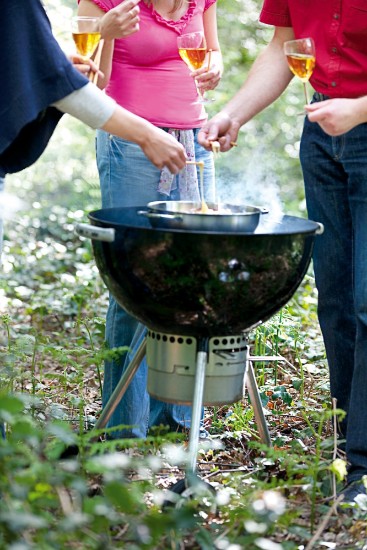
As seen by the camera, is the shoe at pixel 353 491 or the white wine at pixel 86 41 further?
the shoe at pixel 353 491

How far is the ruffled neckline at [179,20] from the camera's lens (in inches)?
120

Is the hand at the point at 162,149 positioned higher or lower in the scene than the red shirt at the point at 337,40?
lower

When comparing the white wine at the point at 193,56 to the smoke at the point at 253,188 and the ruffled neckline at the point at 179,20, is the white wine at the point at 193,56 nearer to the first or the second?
the ruffled neckline at the point at 179,20

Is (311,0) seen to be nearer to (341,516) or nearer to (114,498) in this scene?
(341,516)

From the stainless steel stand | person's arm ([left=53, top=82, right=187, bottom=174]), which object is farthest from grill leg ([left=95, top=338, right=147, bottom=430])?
person's arm ([left=53, top=82, right=187, bottom=174])

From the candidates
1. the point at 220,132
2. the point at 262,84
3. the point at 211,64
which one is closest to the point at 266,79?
the point at 262,84

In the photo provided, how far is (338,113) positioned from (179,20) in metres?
0.81

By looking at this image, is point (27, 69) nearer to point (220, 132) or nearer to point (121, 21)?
point (121, 21)

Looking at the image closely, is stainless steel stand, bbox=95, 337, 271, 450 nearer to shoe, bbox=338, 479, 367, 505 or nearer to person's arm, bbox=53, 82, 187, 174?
shoe, bbox=338, 479, 367, 505

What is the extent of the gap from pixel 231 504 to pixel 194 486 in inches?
7.5

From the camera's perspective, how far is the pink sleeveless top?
119 inches

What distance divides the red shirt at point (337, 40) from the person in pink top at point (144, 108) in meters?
0.36

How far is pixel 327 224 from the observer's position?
301 centimetres

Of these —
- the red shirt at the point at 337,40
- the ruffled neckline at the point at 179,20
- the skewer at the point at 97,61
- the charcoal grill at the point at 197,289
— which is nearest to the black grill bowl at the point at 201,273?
the charcoal grill at the point at 197,289
